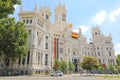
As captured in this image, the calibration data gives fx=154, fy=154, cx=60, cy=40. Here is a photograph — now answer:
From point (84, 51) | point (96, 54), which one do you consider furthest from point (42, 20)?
point (96, 54)

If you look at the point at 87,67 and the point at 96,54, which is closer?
the point at 87,67

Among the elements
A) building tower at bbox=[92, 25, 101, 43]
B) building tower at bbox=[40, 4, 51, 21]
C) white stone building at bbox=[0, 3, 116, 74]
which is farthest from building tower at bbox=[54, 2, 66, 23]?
building tower at bbox=[40, 4, 51, 21]

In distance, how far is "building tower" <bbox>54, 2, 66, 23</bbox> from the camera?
9141 cm

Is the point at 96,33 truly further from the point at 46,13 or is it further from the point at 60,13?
the point at 46,13

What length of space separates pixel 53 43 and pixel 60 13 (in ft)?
92.7

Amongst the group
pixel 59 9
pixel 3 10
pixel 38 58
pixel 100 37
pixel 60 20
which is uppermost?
pixel 59 9

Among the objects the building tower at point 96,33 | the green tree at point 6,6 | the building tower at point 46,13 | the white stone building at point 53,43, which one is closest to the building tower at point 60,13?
the white stone building at point 53,43

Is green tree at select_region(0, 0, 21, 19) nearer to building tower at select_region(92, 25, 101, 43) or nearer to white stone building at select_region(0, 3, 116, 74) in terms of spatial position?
white stone building at select_region(0, 3, 116, 74)

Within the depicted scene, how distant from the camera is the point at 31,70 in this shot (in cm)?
4688

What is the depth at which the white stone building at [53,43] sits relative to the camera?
163ft

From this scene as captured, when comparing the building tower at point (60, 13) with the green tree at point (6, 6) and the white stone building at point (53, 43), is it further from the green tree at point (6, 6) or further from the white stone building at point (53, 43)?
the green tree at point (6, 6)

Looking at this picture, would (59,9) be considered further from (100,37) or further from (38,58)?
(38,58)

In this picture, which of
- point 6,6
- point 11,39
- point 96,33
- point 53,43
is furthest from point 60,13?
point 6,6

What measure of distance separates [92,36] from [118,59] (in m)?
24.2
